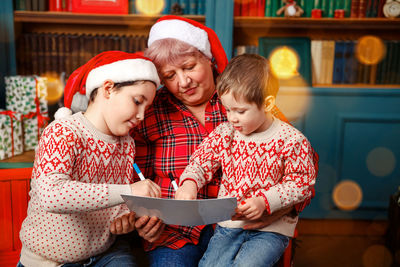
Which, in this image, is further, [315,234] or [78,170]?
[315,234]

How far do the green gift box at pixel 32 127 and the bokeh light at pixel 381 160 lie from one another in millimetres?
2132

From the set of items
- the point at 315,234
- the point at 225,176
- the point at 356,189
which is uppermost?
the point at 225,176

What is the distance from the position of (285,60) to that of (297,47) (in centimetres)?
12

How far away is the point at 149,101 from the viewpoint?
45.8 inches

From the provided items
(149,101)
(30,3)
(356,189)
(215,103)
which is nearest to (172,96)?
(215,103)

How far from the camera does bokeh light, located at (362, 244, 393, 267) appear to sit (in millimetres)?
2311

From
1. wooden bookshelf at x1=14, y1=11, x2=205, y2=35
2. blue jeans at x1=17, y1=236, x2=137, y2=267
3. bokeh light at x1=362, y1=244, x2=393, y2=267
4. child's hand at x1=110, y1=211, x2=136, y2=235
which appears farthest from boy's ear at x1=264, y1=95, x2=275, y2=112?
bokeh light at x1=362, y1=244, x2=393, y2=267

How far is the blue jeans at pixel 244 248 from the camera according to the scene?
1.12m

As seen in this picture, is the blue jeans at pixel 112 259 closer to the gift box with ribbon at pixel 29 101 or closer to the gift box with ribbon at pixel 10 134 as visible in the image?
the gift box with ribbon at pixel 10 134

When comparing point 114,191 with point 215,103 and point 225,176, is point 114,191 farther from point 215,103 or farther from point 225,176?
point 215,103

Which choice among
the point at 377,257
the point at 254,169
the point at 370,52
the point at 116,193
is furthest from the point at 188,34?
the point at 377,257

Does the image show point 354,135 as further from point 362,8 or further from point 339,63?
point 362,8

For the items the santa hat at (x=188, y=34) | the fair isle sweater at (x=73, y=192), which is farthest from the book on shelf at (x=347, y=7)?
the fair isle sweater at (x=73, y=192)

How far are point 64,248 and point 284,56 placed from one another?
2039mm
